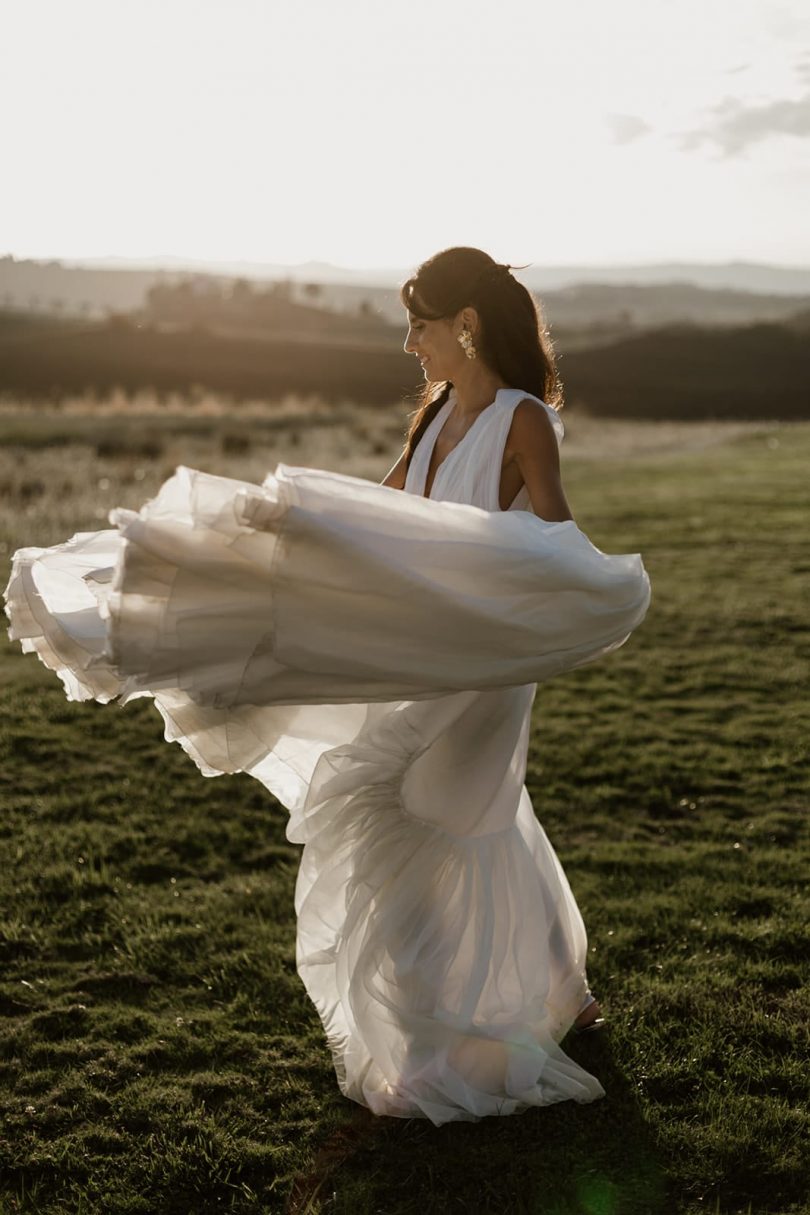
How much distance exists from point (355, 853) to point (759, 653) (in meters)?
7.26

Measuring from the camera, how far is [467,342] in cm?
377

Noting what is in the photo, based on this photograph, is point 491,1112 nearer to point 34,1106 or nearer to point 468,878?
point 468,878

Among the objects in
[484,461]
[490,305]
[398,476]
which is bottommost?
[398,476]

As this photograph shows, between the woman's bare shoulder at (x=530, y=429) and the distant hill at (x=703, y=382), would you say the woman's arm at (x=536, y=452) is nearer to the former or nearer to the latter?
the woman's bare shoulder at (x=530, y=429)

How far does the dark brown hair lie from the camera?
3715mm

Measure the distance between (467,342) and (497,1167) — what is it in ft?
8.72

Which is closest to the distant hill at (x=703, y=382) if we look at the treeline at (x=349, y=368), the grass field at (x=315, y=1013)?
the treeline at (x=349, y=368)

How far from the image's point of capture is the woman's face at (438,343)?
3.77m

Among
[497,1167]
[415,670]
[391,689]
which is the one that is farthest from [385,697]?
[497,1167]

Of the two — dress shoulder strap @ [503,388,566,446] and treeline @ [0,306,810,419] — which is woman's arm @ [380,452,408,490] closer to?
dress shoulder strap @ [503,388,566,446]

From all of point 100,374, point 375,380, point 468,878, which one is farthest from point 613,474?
point 100,374

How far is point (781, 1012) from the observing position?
14.4ft

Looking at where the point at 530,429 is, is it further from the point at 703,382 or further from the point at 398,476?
the point at 703,382

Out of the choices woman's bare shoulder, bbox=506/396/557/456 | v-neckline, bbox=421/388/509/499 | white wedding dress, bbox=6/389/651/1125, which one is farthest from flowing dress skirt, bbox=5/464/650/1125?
v-neckline, bbox=421/388/509/499
